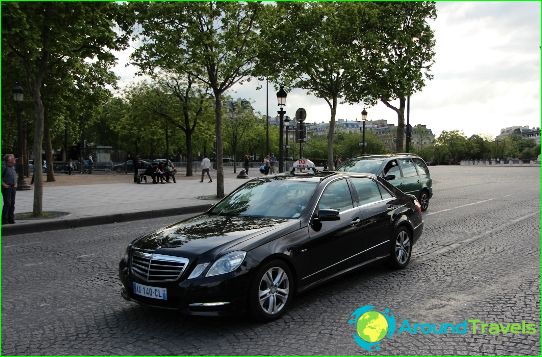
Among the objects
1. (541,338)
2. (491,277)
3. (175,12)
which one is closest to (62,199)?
(175,12)

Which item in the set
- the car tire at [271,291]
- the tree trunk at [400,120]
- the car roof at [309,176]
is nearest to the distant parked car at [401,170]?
the car roof at [309,176]

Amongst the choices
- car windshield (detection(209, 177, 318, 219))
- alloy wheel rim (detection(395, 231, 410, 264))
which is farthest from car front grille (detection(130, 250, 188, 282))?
alloy wheel rim (detection(395, 231, 410, 264))

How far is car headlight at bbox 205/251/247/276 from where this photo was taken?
4.66 metres

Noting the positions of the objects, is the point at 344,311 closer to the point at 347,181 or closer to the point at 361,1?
the point at 347,181

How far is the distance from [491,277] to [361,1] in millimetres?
23226

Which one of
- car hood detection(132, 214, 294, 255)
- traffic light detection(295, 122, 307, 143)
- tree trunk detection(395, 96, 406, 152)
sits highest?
tree trunk detection(395, 96, 406, 152)

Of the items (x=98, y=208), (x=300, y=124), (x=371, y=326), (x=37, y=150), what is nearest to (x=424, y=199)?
(x=300, y=124)

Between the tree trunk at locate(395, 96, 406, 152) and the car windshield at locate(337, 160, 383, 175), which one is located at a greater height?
the tree trunk at locate(395, 96, 406, 152)

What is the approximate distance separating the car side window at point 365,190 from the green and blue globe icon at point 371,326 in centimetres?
175

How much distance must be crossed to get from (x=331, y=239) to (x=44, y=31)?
10980mm

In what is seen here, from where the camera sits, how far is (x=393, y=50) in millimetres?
29000

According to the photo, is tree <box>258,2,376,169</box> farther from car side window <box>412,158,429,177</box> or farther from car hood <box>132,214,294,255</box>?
car hood <box>132,214,294,255</box>

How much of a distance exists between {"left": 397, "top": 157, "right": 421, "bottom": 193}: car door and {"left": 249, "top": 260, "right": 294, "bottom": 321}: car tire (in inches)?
372

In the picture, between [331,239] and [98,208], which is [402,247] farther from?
[98,208]
